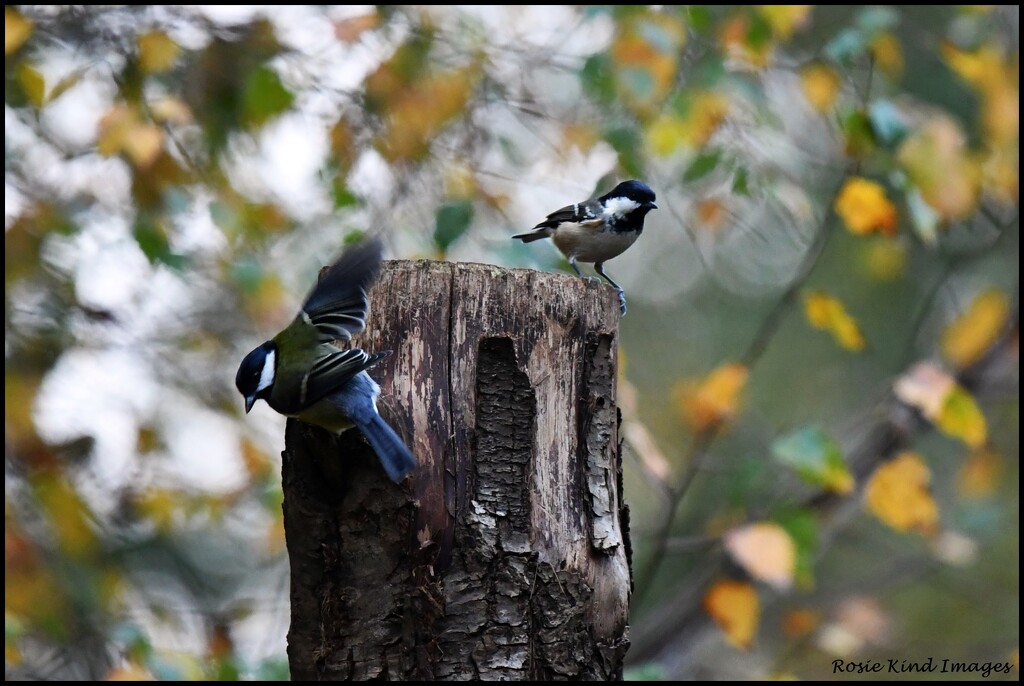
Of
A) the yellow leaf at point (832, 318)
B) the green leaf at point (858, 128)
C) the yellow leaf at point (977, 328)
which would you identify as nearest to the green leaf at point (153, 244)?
the yellow leaf at point (832, 318)

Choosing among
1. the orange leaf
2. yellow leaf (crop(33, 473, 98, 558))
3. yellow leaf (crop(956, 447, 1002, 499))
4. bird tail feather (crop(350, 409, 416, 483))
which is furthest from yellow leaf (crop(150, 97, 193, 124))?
yellow leaf (crop(956, 447, 1002, 499))

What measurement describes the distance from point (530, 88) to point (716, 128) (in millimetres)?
1031

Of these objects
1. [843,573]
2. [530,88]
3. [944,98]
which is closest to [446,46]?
[530,88]

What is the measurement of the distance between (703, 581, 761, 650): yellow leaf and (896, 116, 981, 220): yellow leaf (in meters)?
2.02

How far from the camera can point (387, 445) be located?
2.12 meters

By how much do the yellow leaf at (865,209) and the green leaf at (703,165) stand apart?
571mm

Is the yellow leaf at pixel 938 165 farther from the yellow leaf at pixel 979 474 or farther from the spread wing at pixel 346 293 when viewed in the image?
the spread wing at pixel 346 293

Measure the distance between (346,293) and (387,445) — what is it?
1.64 feet

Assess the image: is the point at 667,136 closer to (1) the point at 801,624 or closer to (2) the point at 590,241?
(2) the point at 590,241

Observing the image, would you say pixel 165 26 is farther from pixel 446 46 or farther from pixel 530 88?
pixel 530 88

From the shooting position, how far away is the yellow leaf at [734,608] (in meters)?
4.09

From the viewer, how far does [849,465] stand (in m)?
4.67

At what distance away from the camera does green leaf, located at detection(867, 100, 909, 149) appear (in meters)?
3.46

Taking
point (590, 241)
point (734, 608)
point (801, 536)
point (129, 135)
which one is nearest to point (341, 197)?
point (129, 135)
